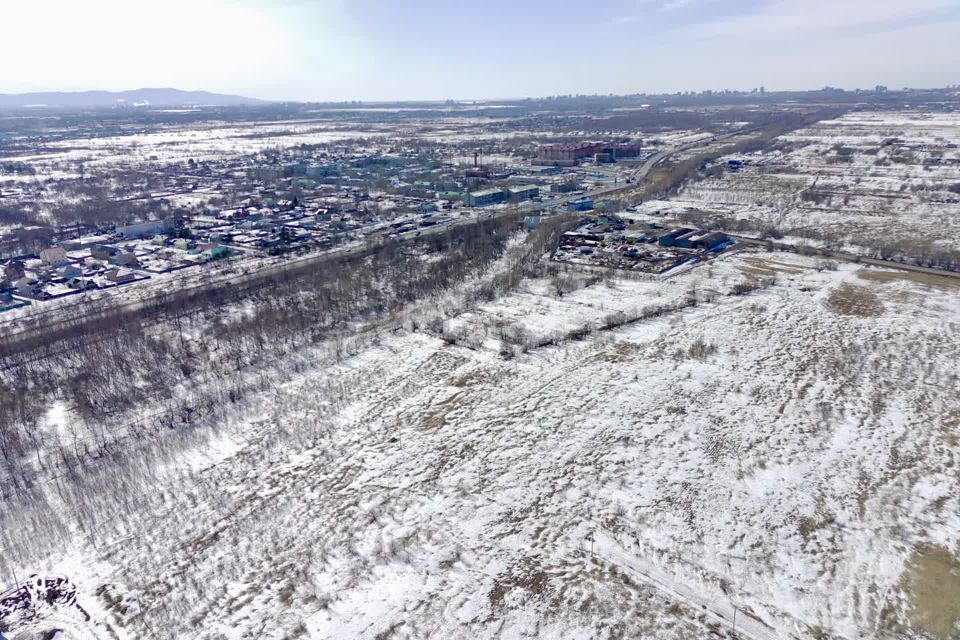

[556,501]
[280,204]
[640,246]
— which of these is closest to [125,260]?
[280,204]

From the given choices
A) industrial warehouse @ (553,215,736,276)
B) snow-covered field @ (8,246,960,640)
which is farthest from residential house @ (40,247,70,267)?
industrial warehouse @ (553,215,736,276)

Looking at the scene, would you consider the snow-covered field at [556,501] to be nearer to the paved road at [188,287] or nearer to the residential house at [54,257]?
the paved road at [188,287]

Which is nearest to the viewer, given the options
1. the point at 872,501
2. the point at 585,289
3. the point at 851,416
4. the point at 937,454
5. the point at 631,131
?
the point at 872,501

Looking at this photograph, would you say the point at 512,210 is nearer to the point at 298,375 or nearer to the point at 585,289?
the point at 585,289

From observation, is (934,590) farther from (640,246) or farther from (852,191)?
(852,191)

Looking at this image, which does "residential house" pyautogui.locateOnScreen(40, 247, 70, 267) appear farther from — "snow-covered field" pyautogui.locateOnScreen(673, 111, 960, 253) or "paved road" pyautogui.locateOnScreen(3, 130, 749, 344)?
"snow-covered field" pyautogui.locateOnScreen(673, 111, 960, 253)

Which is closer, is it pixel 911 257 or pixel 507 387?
pixel 507 387

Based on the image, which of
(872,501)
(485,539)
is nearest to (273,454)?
(485,539)
